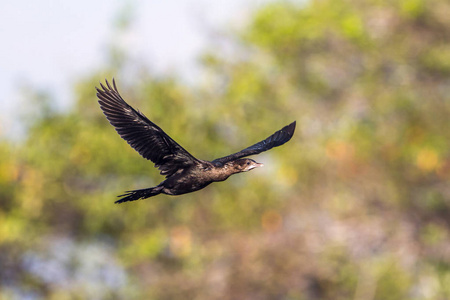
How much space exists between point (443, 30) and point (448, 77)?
118 centimetres

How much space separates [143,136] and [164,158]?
267 mm

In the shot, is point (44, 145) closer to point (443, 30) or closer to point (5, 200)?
point (5, 200)

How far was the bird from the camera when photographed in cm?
768

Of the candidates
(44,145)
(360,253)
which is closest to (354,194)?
(360,253)

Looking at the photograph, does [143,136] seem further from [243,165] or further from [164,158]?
[243,165]

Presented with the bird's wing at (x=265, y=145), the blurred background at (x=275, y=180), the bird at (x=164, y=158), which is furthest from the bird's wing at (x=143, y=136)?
the blurred background at (x=275, y=180)

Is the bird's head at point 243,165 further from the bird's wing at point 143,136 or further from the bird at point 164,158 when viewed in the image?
the bird's wing at point 143,136

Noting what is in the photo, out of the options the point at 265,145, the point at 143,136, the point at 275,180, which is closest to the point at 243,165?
the point at 265,145

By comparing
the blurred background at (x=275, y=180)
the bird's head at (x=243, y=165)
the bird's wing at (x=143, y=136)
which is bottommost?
the bird's head at (x=243, y=165)

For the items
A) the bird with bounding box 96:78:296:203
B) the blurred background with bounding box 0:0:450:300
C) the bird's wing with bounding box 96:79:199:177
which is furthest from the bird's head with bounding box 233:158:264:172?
the blurred background with bounding box 0:0:450:300

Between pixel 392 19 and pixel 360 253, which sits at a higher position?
pixel 392 19

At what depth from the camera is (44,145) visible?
84.3 ft

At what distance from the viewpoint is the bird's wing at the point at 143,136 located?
7742 millimetres

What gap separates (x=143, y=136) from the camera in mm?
7992
